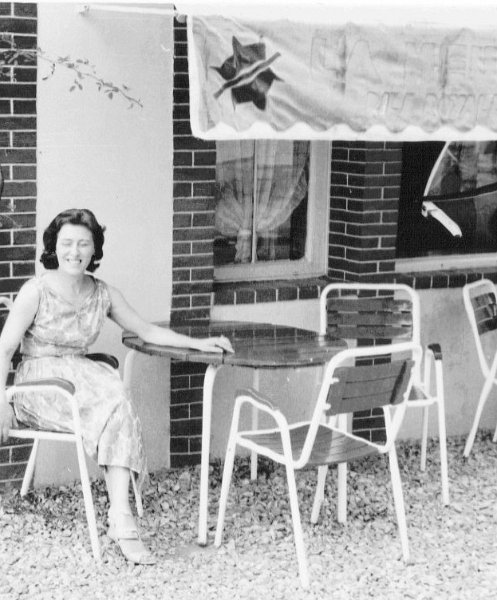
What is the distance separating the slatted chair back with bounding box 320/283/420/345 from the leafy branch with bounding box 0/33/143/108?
1.71 m

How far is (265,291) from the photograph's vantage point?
7.13 m

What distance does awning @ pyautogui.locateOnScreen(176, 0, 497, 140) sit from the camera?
546 cm

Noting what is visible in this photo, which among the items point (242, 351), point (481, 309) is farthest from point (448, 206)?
point (242, 351)

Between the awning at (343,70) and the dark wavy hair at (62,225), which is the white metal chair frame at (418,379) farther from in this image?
the dark wavy hair at (62,225)

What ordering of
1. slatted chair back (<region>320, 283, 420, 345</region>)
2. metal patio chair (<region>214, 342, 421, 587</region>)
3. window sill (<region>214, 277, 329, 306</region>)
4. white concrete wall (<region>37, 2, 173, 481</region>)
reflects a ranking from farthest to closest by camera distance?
1. window sill (<region>214, 277, 329, 306</region>)
2. slatted chair back (<region>320, 283, 420, 345</region>)
3. white concrete wall (<region>37, 2, 173, 481</region>)
4. metal patio chair (<region>214, 342, 421, 587</region>)

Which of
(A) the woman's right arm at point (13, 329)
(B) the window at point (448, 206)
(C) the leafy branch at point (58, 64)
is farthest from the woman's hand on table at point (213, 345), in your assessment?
(B) the window at point (448, 206)

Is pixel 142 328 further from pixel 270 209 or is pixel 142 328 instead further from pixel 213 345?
pixel 270 209

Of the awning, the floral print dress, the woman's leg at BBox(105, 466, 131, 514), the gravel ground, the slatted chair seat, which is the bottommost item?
the gravel ground

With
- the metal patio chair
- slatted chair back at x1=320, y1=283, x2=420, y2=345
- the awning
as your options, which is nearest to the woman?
the metal patio chair

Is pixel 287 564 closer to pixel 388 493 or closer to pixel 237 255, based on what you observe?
pixel 388 493

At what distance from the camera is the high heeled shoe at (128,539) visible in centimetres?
548

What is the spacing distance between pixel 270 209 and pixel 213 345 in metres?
1.81

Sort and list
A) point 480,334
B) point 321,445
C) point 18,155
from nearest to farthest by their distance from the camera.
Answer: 1. point 321,445
2. point 18,155
3. point 480,334

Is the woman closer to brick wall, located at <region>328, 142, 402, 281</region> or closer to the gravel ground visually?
the gravel ground
